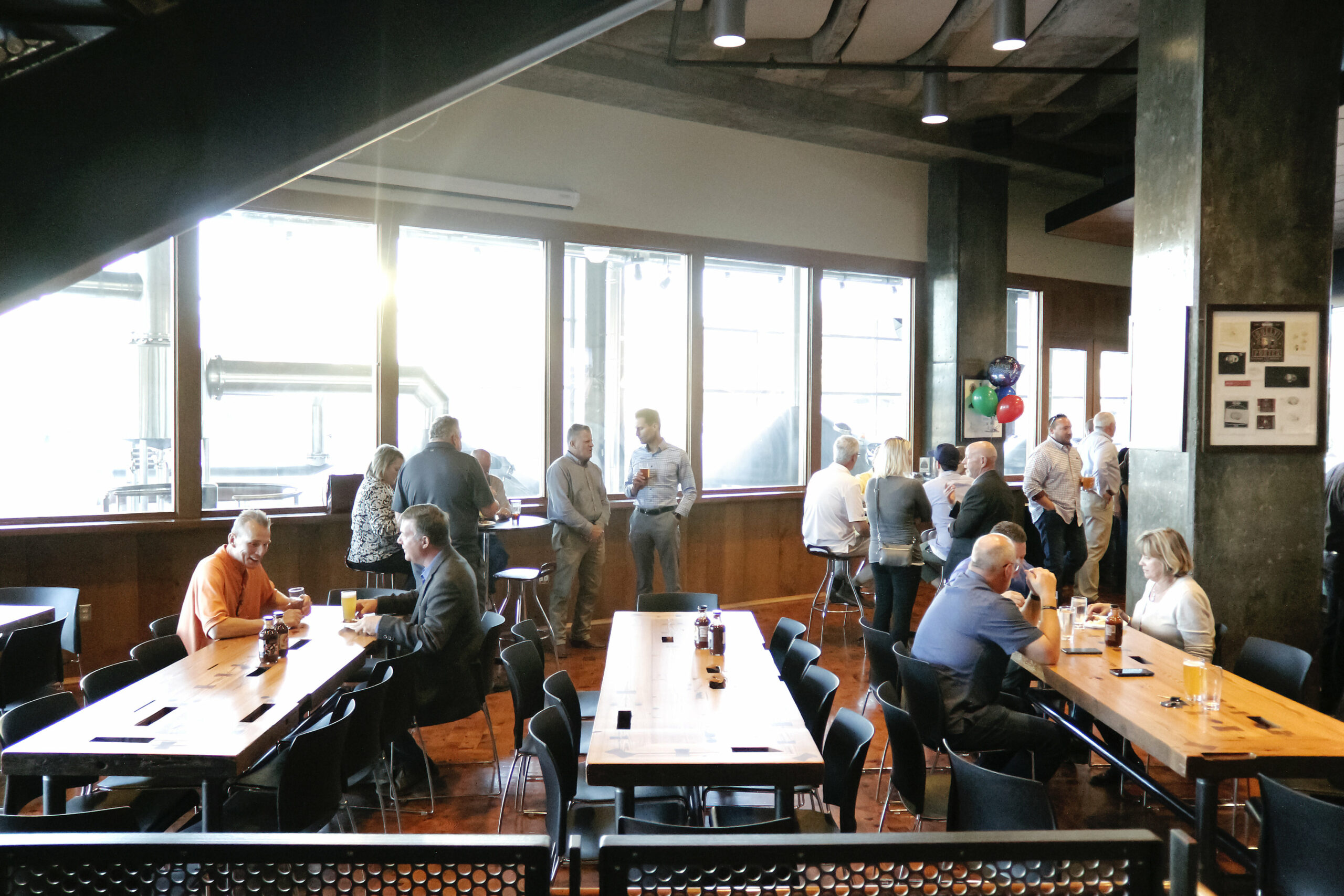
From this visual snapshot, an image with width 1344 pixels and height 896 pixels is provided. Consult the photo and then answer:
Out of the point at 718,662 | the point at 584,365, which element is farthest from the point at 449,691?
the point at 584,365

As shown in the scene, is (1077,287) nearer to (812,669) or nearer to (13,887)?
(812,669)

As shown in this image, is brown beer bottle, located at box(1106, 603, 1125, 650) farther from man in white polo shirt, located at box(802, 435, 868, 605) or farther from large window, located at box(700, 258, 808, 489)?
large window, located at box(700, 258, 808, 489)

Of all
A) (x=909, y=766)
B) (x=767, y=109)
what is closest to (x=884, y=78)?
(x=767, y=109)

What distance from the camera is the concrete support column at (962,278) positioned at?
922 centimetres

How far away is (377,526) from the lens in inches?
226

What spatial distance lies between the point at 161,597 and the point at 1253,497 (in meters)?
6.73

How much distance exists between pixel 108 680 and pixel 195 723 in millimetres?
825

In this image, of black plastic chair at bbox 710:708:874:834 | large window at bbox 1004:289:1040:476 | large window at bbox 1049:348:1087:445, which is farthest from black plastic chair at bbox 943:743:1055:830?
large window at bbox 1049:348:1087:445

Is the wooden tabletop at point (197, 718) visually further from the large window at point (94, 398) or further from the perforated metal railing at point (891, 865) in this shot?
the large window at point (94, 398)

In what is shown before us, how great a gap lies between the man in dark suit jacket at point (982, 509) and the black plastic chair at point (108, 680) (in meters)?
4.34

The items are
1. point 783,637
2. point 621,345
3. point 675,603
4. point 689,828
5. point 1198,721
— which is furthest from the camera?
point 621,345

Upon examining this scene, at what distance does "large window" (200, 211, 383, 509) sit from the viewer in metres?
6.45

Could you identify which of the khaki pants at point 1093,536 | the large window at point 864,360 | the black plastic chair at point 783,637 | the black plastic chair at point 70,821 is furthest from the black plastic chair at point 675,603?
the khaki pants at point 1093,536

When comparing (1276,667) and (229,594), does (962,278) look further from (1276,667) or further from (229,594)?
(229,594)
